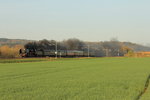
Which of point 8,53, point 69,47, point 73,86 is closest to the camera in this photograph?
point 73,86

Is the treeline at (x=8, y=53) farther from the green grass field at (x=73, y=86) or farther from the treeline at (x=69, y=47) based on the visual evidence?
the green grass field at (x=73, y=86)

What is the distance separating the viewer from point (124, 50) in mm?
132875

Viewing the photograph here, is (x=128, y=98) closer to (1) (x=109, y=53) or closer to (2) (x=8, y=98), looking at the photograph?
(2) (x=8, y=98)

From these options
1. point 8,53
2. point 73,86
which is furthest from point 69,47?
point 73,86

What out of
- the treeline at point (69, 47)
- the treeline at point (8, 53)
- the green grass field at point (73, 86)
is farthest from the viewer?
the treeline at point (69, 47)

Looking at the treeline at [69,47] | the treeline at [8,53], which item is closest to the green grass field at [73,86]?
the treeline at [8,53]

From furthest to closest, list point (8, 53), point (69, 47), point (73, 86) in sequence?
1. point (69, 47)
2. point (8, 53)
3. point (73, 86)

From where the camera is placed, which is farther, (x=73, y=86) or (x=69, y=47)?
(x=69, y=47)

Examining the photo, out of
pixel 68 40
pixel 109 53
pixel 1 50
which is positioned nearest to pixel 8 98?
pixel 1 50

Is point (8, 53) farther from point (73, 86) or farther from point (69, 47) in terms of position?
point (73, 86)

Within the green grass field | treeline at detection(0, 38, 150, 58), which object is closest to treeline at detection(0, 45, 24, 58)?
treeline at detection(0, 38, 150, 58)

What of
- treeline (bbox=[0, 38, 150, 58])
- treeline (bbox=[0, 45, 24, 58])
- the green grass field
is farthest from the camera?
treeline (bbox=[0, 38, 150, 58])

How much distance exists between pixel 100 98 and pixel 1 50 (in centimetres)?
7979

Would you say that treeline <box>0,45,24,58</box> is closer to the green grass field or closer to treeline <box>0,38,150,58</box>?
treeline <box>0,38,150,58</box>
